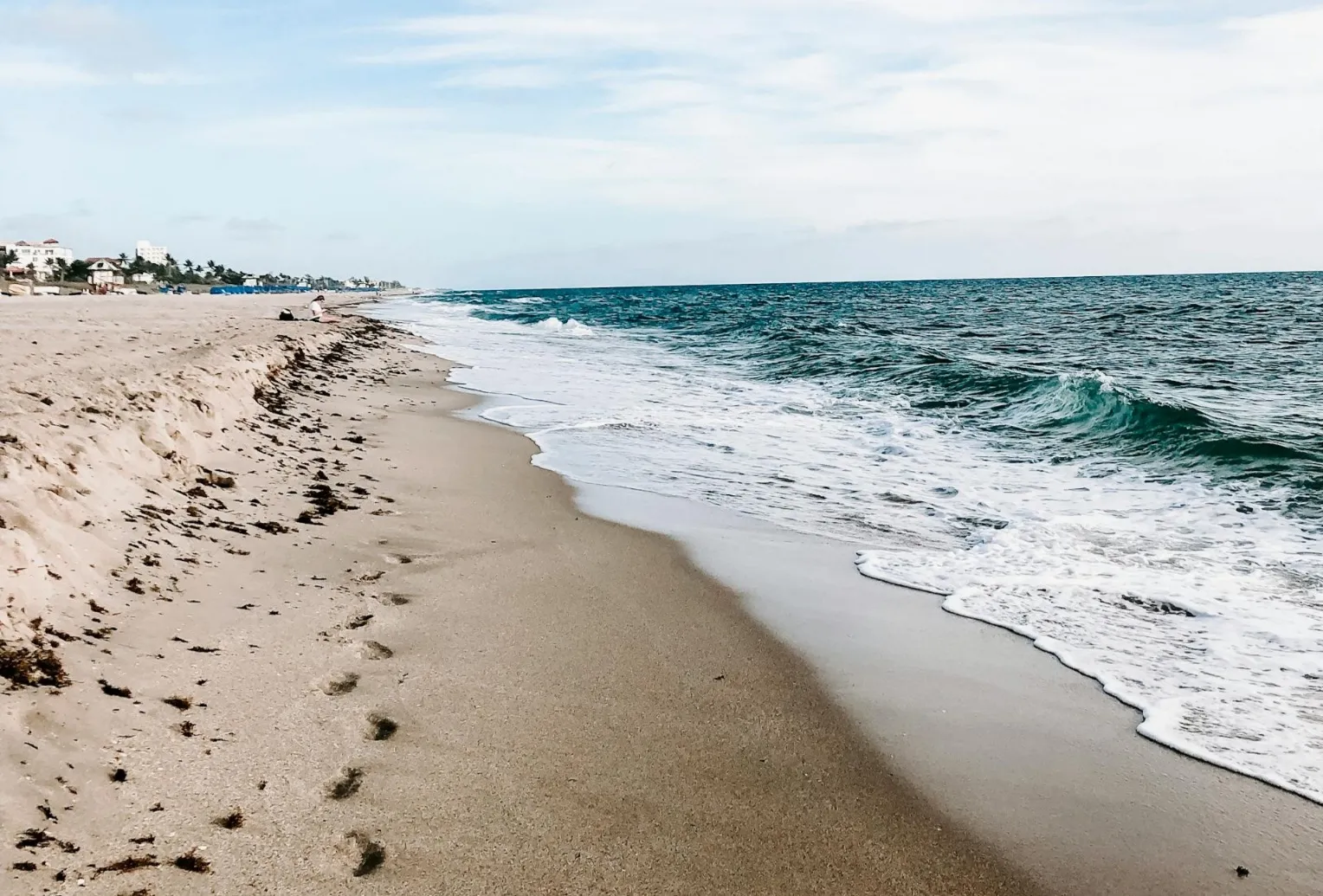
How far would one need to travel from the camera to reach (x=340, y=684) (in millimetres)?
3488

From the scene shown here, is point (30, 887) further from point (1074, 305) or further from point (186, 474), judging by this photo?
point (1074, 305)

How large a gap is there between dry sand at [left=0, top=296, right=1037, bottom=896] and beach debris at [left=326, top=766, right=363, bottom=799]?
0.01 metres

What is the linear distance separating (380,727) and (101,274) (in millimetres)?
85944

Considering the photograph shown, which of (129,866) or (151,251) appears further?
(151,251)

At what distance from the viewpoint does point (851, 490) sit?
7.64 meters

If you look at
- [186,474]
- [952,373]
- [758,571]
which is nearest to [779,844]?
[758,571]

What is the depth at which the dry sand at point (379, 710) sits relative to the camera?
7.96ft

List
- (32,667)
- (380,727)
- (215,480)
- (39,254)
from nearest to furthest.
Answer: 1. (32,667)
2. (380,727)
3. (215,480)
4. (39,254)

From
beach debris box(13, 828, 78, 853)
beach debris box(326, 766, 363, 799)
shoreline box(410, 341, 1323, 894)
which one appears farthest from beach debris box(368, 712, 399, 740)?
shoreline box(410, 341, 1323, 894)

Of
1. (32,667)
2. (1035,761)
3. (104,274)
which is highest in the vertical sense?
(104,274)

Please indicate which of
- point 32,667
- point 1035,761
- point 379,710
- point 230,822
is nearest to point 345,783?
point 230,822

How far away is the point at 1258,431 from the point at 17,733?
37.1 ft

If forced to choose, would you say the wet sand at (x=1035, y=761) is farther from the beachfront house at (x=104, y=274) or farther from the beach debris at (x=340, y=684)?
the beachfront house at (x=104, y=274)

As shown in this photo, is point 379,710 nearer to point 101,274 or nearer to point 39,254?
point 101,274
